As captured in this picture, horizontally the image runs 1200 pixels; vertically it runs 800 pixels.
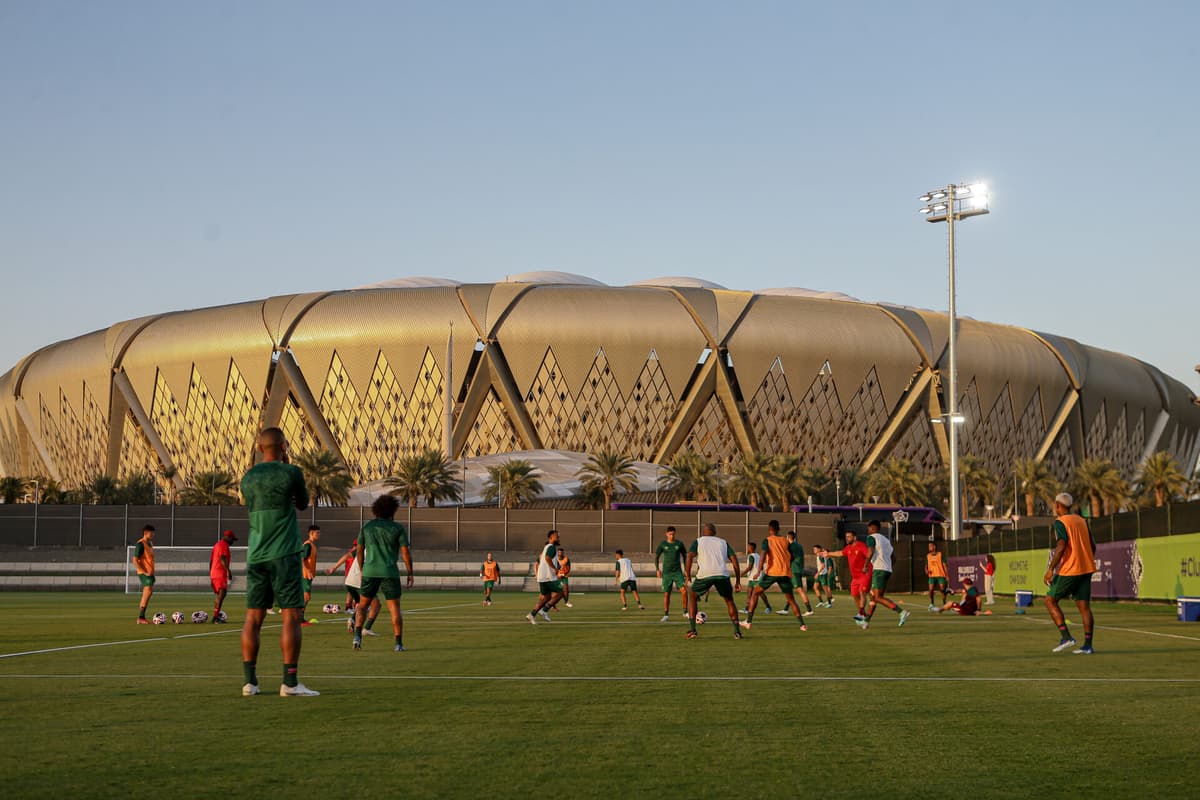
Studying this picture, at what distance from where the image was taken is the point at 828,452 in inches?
4291

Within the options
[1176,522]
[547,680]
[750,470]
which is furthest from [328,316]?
[547,680]

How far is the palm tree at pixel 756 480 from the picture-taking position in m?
87.2

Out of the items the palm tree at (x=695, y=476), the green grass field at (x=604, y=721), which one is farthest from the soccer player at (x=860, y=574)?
the palm tree at (x=695, y=476)

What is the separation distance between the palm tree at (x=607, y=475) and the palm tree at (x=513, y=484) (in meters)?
3.49

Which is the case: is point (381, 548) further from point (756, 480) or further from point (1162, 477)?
point (1162, 477)

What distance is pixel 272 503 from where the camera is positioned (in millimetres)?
8969

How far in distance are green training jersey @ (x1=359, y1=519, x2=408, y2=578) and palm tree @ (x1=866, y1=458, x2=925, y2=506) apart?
8220 centimetres

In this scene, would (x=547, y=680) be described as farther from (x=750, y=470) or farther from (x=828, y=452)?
(x=828, y=452)

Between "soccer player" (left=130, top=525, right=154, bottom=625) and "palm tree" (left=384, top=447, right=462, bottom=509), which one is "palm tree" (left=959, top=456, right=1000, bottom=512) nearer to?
"palm tree" (left=384, top=447, right=462, bottom=509)

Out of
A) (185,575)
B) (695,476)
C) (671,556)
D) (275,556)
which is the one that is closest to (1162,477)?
(695,476)

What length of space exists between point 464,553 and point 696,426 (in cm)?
4978

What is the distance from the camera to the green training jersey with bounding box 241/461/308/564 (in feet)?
29.4

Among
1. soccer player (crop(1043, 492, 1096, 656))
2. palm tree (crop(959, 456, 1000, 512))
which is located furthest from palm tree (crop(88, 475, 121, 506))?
soccer player (crop(1043, 492, 1096, 656))

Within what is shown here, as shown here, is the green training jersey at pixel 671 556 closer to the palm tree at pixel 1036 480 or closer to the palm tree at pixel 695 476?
the palm tree at pixel 695 476
